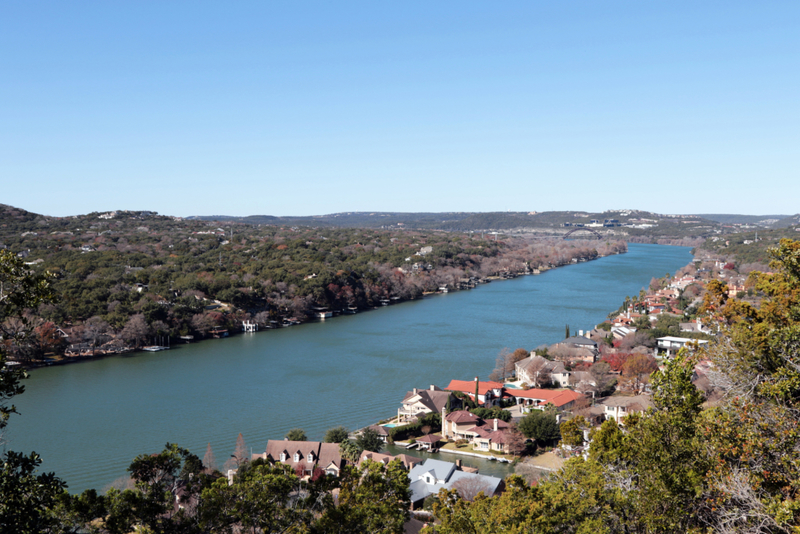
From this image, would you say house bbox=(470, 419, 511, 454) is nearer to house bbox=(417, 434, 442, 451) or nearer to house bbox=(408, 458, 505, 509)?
house bbox=(417, 434, 442, 451)

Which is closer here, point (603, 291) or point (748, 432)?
point (748, 432)

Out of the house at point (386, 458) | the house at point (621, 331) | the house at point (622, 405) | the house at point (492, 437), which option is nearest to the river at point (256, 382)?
the house at point (621, 331)

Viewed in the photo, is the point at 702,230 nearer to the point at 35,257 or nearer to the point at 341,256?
the point at 341,256

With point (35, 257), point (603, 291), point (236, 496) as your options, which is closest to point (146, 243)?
point (35, 257)

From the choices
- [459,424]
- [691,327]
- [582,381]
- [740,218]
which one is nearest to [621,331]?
[691,327]

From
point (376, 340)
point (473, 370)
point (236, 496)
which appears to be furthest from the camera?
point (376, 340)

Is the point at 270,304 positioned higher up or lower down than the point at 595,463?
lower down
